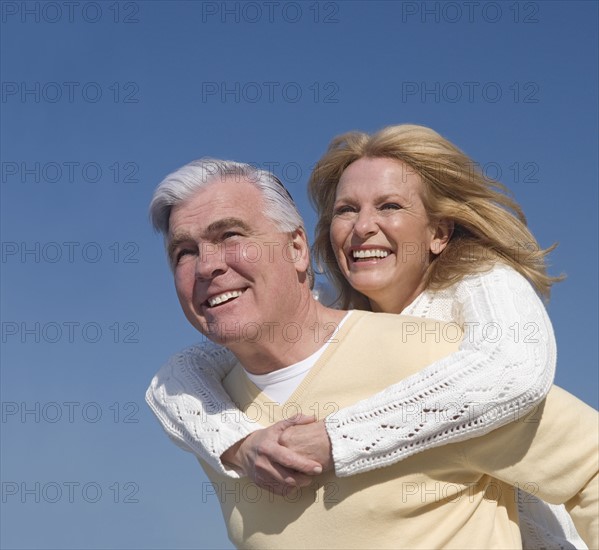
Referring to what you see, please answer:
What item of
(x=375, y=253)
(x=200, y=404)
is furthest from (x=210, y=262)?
(x=375, y=253)

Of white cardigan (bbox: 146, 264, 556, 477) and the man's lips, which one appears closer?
white cardigan (bbox: 146, 264, 556, 477)

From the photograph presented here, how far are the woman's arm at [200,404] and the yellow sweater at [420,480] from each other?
20 centimetres

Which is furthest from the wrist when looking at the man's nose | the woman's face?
the woman's face

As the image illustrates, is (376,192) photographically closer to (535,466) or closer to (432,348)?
(432,348)

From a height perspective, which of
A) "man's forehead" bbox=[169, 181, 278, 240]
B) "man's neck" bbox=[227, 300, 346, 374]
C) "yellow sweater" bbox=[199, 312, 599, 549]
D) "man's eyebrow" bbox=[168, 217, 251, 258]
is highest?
"man's forehead" bbox=[169, 181, 278, 240]

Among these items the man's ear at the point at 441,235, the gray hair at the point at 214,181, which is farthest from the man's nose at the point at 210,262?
the man's ear at the point at 441,235

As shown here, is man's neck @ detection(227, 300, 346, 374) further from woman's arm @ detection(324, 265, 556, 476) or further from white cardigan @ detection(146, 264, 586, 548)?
woman's arm @ detection(324, 265, 556, 476)

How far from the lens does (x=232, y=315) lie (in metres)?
3.39

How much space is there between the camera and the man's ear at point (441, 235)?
4.22 metres

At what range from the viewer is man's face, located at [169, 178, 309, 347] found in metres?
3.40

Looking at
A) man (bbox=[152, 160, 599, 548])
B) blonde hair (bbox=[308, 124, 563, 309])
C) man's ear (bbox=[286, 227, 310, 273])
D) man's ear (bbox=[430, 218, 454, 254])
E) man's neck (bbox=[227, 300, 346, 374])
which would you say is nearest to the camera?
man (bbox=[152, 160, 599, 548])

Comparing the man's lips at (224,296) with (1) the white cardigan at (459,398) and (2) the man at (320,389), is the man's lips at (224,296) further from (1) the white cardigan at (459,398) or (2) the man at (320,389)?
(1) the white cardigan at (459,398)

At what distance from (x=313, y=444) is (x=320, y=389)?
296 mm

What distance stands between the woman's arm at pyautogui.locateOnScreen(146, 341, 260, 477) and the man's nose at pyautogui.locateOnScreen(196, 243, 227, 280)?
559 millimetres
